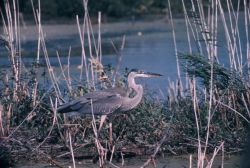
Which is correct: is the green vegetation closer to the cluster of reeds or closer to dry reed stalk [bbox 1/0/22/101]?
dry reed stalk [bbox 1/0/22/101]

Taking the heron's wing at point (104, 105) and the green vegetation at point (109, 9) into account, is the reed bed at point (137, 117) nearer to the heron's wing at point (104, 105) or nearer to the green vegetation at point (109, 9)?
the heron's wing at point (104, 105)

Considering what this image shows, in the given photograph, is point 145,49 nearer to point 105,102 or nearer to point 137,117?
point 137,117

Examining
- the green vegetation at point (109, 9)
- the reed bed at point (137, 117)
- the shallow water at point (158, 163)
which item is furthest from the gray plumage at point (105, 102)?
the green vegetation at point (109, 9)

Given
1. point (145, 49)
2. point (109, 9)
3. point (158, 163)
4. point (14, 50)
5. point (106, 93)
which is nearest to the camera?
point (158, 163)

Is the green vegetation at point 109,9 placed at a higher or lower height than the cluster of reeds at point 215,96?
lower

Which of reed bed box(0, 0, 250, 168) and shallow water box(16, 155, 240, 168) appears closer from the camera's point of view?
shallow water box(16, 155, 240, 168)

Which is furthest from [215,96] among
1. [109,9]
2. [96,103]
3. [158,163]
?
[109,9]

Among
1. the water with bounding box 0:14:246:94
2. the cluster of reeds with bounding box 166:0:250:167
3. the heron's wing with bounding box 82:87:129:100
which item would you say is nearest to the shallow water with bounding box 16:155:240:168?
the cluster of reeds with bounding box 166:0:250:167

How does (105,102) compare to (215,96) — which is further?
(215,96)

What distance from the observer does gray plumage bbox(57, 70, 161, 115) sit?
898 cm

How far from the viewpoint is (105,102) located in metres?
9.12

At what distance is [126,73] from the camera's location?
10.1 m

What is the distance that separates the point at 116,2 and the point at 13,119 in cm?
3160

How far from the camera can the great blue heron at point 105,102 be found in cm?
898
